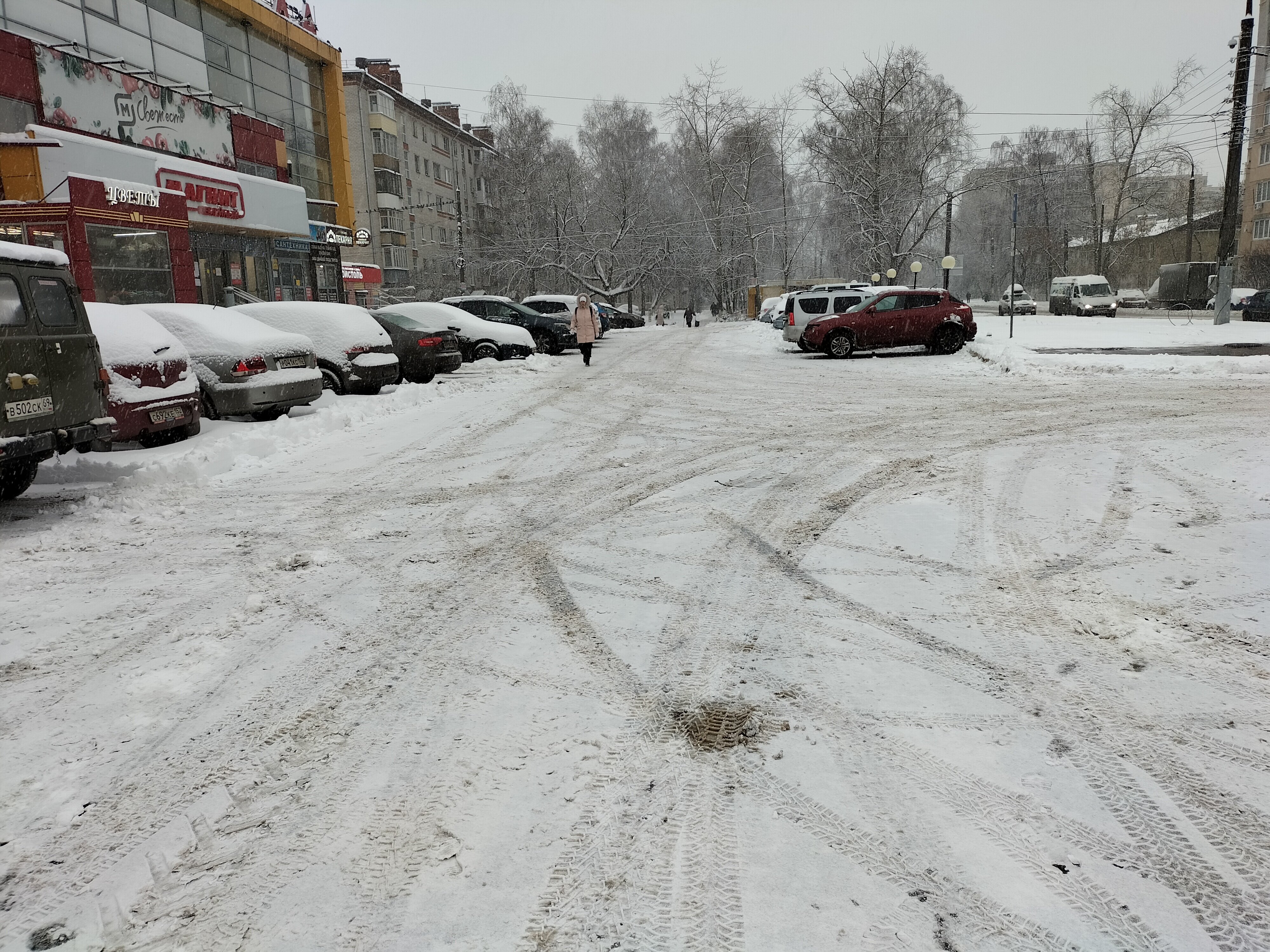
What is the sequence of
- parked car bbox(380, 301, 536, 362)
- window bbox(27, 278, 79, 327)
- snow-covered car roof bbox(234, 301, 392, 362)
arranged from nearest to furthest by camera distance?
window bbox(27, 278, 79, 327)
snow-covered car roof bbox(234, 301, 392, 362)
parked car bbox(380, 301, 536, 362)

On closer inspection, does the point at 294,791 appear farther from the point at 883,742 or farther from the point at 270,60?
the point at 270,60

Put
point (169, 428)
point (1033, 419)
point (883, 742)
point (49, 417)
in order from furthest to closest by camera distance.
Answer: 1. point (1033, 419)
2. point (169, 428)
3. point (49, 417)
4. point (883, 742)

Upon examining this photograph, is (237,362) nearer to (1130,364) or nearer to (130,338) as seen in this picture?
(130,338)

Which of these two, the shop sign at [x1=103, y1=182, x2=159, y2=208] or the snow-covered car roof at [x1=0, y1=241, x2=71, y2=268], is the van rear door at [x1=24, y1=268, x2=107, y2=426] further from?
the shop sign at [x1=103, y1=182, x2=159, y2=208]

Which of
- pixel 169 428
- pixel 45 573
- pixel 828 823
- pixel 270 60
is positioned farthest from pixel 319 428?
pixel 270 60

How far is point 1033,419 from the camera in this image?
10.0 meters

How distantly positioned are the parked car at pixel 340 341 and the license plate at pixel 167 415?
3.90 meters

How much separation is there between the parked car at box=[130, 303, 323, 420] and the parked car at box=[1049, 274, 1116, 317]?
36.4 m

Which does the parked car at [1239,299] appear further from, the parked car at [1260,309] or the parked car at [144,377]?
the parked car at [144,377]

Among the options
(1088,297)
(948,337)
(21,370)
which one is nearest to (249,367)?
(21,370)

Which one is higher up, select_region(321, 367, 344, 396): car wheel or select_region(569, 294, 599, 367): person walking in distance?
select_region(569, 294, 599, 367): person walking in distance

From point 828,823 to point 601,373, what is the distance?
1565 centimetres

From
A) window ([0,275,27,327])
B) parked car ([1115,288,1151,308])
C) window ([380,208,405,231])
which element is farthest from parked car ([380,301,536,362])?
parked car ([1115,288,1151,308])

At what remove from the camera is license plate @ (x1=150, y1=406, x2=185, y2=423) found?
27.4 feet
